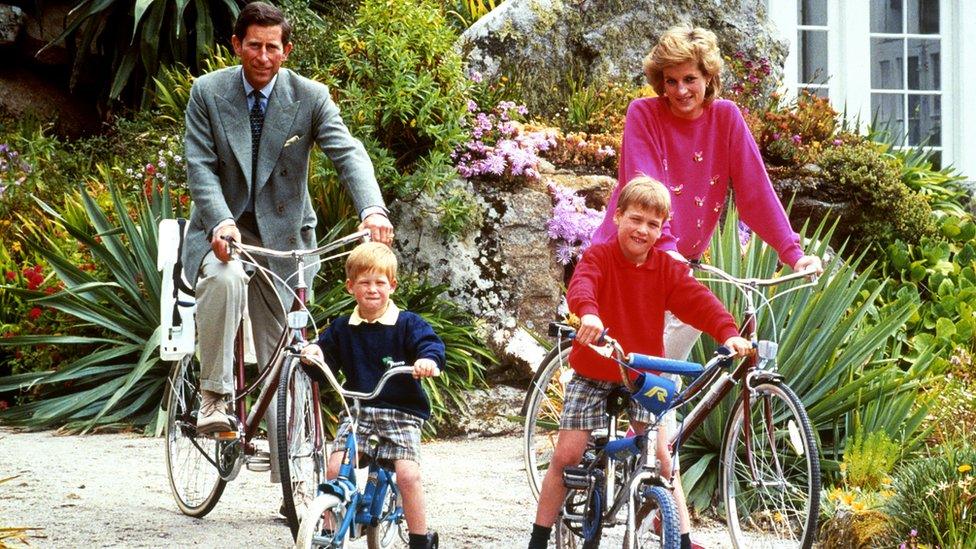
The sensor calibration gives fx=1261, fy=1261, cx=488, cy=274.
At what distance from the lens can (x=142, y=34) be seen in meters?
10.4

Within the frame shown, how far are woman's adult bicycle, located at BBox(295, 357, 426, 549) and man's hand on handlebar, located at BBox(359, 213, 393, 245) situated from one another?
0.47 m

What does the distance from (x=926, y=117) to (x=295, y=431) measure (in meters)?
9.64

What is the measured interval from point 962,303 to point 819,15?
14.4 ft

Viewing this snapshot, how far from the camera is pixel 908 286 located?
8.85 meters

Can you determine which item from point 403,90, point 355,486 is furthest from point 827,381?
point 403,90

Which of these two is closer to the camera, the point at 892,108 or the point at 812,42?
the point at 812,42

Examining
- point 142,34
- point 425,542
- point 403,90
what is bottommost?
point 425,542

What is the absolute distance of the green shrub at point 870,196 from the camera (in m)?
9.12

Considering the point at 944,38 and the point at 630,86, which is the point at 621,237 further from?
A: the point at 944,38

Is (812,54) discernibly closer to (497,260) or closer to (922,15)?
(922,15)

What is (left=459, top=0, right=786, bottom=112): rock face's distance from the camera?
9203 millimetres

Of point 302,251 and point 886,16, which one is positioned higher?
point 886,16

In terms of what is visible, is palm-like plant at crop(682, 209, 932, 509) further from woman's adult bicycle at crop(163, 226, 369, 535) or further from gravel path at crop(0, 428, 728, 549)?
woman's adult bicycle at crop(163, 226, 369, 535)

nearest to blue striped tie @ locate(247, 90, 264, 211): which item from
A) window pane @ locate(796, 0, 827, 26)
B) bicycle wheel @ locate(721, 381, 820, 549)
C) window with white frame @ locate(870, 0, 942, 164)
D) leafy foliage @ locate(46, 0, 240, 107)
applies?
bicycle wheel @ locate(721, 381, 820, 549)
